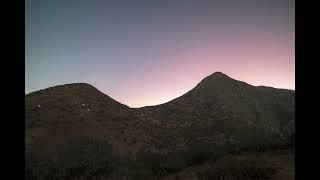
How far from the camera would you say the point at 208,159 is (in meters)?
24.7

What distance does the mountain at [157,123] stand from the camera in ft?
106

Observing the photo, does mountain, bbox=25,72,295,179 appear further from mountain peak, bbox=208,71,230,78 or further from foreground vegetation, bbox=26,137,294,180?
foreground vegetation, bbox=26,137,294,180

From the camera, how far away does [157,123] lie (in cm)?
5184

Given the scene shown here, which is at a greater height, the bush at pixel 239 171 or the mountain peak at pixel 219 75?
the mountain peak at pixel 219 75

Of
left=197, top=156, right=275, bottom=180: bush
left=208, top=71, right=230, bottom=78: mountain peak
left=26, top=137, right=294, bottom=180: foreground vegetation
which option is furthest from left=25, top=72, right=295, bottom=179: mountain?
left=197, top=156, right=275, bottom=180: bush

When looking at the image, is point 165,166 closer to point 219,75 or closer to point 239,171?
point 239,171

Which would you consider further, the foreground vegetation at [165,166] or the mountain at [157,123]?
the mountain at [157,123]

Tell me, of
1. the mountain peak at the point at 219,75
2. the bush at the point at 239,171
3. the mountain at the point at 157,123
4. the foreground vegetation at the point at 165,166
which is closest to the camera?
the bush at the point at 239,171

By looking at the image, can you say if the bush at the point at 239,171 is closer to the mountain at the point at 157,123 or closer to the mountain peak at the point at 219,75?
the mountain at the point at 157,123

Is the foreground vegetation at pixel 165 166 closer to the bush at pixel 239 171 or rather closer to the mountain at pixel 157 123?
the bush at pixel 239 171

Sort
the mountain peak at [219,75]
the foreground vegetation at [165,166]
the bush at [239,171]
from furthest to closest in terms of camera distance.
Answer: the mountain peak at [219,75]
the foreground vegetation at [165,166]
the bush at [239,171]

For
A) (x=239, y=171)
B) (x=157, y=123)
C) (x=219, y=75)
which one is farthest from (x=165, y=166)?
(x=219, y=75)

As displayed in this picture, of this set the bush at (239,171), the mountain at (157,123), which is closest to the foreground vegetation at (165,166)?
the bush at (239,171)
